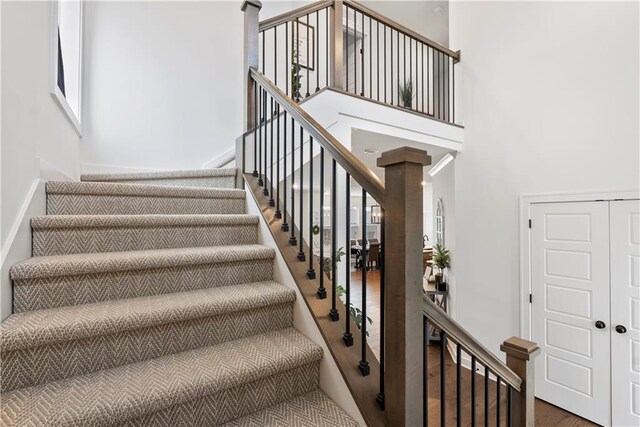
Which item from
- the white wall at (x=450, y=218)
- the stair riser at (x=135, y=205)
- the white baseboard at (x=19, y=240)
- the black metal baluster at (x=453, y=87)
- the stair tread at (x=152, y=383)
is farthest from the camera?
the white wall at (x=450, y=218)

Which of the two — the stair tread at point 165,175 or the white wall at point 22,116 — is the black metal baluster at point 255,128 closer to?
the stair tread at point 165,175

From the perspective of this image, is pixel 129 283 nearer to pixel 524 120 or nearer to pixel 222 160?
pixel 222 160

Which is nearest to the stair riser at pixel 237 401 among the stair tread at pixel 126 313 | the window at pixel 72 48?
the stair tread at pixel 126 313

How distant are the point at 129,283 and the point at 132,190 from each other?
2.27 feet

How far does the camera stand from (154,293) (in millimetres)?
1432

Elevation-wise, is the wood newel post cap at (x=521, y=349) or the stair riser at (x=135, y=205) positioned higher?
Result: the stair riser at (x=135, y=205)

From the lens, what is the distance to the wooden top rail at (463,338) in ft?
3.51

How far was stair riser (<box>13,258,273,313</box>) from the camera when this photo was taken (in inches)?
47.4

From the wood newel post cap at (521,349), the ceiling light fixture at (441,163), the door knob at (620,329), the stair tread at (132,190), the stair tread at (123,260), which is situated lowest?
the door knob at (620,329)

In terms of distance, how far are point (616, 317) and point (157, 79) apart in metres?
4.80

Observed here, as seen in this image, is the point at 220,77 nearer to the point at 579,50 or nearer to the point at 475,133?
the point at 475,133

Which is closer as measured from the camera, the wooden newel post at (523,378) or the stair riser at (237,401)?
the stair riser at (237,401)

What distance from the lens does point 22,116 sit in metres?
1.34

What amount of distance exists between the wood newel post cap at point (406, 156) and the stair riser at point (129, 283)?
38.4 inches
